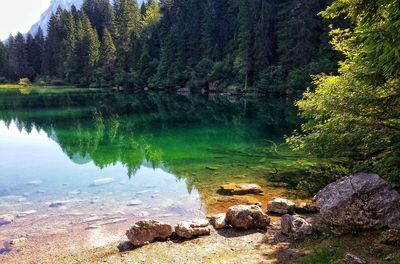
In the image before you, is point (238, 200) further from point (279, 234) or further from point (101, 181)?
point (101, 181)

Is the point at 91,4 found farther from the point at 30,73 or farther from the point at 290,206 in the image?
the point at 290,206

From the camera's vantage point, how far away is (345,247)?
7.69 meters

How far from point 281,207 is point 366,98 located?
4.58 m

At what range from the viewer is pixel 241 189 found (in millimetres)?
14320

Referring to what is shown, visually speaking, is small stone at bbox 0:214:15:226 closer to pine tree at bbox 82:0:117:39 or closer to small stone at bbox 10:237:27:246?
small stone at bbox 10:237:27:246

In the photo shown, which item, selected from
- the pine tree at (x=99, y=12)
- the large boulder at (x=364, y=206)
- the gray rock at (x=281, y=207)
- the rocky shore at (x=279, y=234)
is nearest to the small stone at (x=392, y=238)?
the rocky shore at (x=279, y=234)

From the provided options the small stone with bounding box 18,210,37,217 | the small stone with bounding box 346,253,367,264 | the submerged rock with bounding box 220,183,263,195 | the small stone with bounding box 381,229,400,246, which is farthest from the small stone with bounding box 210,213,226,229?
the small stone with bounding box 18,210,37,217

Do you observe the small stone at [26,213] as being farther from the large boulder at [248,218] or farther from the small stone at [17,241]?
the large boulder at [248,218]

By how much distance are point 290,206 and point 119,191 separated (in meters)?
6.90

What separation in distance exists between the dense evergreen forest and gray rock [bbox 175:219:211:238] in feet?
129

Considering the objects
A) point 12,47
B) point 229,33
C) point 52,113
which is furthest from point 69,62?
point 52,113

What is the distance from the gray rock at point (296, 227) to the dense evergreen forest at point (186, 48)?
129 feet

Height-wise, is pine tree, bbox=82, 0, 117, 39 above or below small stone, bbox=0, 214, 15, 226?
above

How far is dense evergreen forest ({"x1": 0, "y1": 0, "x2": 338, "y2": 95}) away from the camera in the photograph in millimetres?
53969
